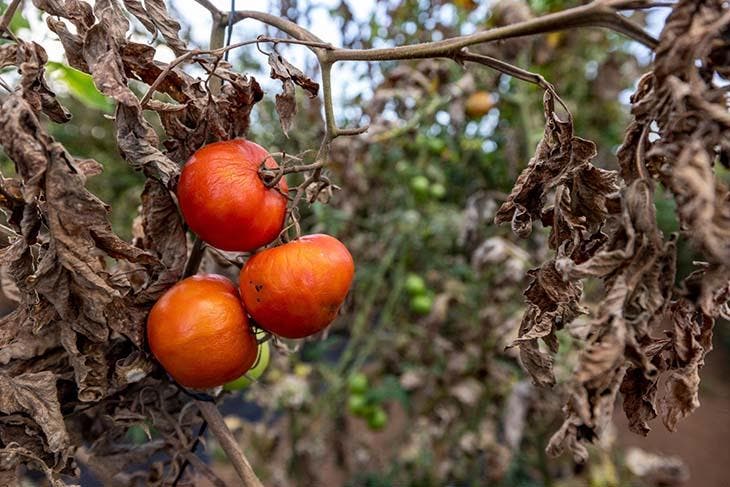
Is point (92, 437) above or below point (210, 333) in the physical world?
below

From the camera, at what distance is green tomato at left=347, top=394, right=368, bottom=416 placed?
7.03 ft

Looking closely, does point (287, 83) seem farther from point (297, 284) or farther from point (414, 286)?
point (414, 286)

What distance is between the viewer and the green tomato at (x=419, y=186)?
7.41 ft

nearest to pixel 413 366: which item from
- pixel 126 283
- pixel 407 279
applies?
pixel 407 279

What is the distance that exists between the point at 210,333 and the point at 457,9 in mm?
2146

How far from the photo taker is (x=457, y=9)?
245cm

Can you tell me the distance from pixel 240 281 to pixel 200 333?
73mm

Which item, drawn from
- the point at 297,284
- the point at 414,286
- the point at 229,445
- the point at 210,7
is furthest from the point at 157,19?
the point at 414,286

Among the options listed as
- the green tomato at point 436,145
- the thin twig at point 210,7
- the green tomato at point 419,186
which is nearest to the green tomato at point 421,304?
the green tomato at point 419,186

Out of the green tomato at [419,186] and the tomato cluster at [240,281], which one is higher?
the tomato cluster at [240,281]

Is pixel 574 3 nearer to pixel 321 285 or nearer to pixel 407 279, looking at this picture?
pixel 407 279

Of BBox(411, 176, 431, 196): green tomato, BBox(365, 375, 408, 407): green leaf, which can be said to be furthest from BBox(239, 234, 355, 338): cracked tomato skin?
BBox(411, 176, 431, 196): green tomato

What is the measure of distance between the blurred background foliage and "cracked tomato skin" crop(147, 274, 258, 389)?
48.2 inches

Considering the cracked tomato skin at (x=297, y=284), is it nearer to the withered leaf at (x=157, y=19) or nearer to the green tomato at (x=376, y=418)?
the withered leaf at (x=157, y=19)
